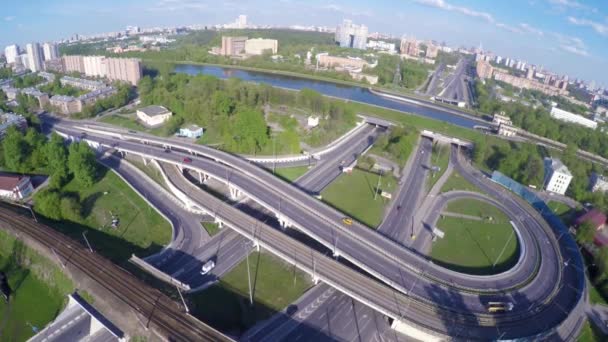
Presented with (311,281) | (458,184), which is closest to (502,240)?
(458,184)

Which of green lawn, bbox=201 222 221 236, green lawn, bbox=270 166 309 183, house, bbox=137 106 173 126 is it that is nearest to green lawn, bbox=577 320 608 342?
green lawn, bbox=270 166 309 183

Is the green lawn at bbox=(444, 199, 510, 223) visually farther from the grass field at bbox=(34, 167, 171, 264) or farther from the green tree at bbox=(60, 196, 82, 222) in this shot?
the green tree at bbox=(60, 196, 82, 222)

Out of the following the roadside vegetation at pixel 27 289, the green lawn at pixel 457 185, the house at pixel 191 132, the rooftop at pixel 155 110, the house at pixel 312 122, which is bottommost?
the roadside vegetation at pixel 27 289

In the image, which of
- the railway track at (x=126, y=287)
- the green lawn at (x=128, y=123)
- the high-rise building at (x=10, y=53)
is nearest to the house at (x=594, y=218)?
the railway track at (x=126, y=287)

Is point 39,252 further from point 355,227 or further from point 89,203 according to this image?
point 355,227

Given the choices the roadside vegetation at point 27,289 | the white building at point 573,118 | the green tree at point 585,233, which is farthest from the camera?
the white building at point 573,118

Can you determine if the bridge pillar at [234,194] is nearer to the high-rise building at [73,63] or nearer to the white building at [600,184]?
the white building at [600,184]
